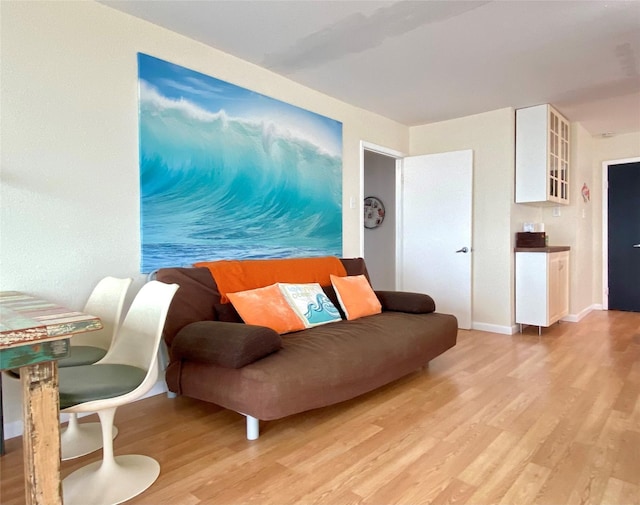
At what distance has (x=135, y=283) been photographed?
8.36 feet

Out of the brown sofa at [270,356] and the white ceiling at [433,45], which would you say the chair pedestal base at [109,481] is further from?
the white ceiling at [433,45]

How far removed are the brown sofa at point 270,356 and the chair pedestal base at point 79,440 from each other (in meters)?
0.42

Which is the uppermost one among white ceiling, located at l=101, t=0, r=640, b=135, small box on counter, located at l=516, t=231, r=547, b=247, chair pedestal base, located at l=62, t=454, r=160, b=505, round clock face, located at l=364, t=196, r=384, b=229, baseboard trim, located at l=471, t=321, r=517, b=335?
white ceiling, located at l=101, t=0, r=640, b=135

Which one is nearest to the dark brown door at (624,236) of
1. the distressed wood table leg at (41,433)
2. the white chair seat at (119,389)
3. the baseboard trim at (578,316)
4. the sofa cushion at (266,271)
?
the baseboard trim at (578,316)

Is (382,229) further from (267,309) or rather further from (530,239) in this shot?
(267,309)

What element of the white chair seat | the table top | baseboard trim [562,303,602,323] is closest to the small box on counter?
baseboard trim [562,303,602,323]

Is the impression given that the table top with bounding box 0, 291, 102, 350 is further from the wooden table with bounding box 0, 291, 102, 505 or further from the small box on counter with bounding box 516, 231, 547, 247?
the small box on counter with bounding box 516, 231, 547, 247

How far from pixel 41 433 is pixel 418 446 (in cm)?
153

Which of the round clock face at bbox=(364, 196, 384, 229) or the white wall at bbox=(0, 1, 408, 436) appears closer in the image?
the white wall at bbox=(0, 1, 408, 436)

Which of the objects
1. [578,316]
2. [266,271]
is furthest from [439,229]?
[266,271]

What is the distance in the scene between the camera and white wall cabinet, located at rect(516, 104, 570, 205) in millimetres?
4137

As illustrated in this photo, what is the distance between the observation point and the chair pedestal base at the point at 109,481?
1.56m

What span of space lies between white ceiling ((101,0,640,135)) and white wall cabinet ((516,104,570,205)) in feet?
0.65

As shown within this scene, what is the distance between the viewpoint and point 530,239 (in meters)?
4.30
